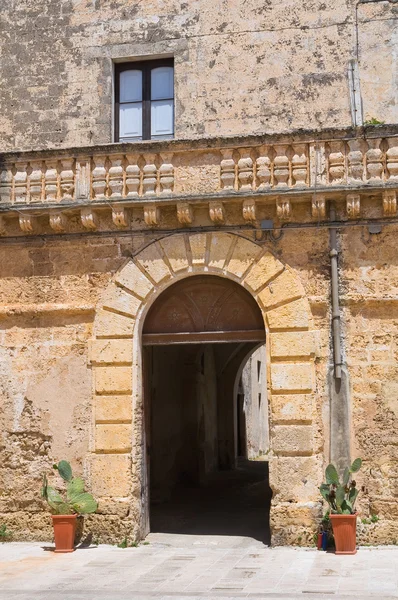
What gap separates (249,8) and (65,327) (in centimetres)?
519

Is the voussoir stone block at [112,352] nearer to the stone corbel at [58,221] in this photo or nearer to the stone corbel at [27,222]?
the stone corbel at [58,221]

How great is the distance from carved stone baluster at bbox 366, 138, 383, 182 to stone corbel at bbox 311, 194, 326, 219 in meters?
0.59

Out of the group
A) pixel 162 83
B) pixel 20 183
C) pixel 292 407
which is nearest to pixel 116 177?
pixel 20 183

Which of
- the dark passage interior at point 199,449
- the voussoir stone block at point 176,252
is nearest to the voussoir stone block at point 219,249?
the voussoir stone block at point 176,252

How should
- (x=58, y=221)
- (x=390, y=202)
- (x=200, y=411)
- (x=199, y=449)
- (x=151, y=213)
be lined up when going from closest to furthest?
(x=390, y=202), (x=151, y=213), (x=58, y=221), (x=199, y=449), (x=200, y=411)

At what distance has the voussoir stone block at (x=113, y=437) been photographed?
8.99 m

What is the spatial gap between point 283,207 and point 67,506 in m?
4.16

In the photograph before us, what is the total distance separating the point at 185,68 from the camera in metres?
10.9

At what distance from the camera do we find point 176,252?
9297mm

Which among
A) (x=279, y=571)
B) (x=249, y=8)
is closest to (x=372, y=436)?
(x=279, y=571)

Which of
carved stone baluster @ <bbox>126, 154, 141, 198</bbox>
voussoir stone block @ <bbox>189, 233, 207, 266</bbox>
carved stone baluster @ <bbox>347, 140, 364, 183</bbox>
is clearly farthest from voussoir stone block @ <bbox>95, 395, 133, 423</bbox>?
carved stone baluster @ <bbox>347, 140, 364, 183</bbox>

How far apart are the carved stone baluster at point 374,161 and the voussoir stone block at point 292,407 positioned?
259 cm

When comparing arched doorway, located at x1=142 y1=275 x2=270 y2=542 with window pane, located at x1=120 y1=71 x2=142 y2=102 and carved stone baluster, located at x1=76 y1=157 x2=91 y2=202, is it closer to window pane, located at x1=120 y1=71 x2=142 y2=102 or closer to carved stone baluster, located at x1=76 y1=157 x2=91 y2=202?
carved stone baluster, located at x1=76 y1=157 x2=91 y2=202

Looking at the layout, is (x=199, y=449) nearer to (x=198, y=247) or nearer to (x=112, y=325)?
(x=112, y=325)
